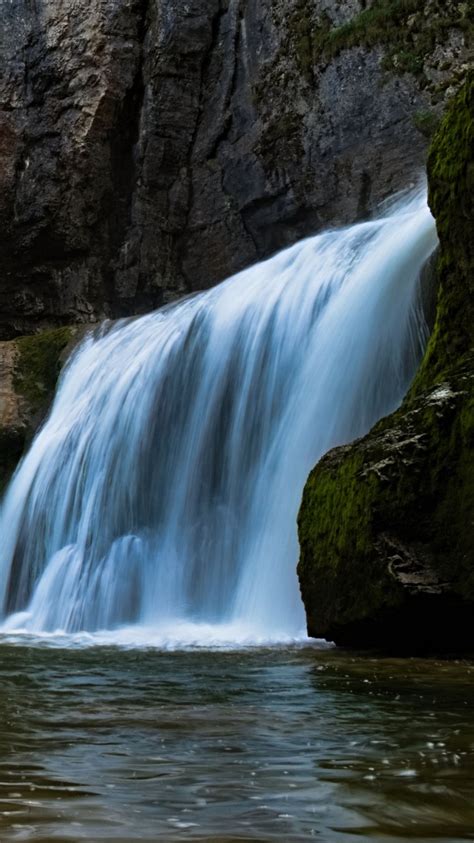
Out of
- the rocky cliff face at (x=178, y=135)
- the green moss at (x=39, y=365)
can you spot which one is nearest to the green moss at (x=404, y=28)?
the rocky cliff face at (x=178, y=135)

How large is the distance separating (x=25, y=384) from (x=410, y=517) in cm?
1015

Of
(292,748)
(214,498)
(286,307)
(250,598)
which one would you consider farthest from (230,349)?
(292,748)

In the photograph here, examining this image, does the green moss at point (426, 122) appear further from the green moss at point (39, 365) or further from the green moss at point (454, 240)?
the green moss at point (454, 240)

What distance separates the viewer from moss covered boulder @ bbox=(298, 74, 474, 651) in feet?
16.6

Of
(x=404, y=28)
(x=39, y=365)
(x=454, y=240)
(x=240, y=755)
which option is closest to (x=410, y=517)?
(x=454, y=240)

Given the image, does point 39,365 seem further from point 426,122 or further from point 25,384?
point 426,122

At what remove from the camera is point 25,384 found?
47.3ft

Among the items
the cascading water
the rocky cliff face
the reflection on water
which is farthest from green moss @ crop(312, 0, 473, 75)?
the reflection on water

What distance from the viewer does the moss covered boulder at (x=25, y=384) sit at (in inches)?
534

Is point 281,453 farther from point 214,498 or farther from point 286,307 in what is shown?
point 286,307

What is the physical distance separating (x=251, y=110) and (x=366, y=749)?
1757 cm

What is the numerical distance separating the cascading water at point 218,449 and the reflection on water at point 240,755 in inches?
102

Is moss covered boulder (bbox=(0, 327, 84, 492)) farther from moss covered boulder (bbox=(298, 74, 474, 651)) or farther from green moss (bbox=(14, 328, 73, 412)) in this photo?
moss covered boulder (bbox=(298, 74, 474, 651))

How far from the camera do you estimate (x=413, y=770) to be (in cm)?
224
